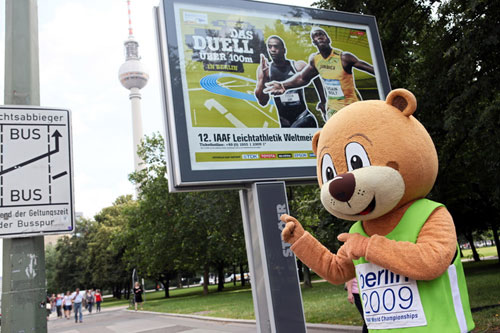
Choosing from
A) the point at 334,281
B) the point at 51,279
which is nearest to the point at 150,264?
the point at 334,281

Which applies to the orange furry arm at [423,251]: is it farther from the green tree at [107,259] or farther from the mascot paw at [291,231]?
the green tree at [107,259]

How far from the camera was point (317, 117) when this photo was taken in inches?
270

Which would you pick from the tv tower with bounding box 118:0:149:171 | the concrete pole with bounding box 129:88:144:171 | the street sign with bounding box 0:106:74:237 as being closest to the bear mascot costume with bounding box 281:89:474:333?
the street sign with bounding box 0:106:74:237

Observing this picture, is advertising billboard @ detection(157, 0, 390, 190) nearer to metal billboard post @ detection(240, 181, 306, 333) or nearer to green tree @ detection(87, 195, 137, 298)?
metal billboard post @ detection(240, 181, 306, 333)

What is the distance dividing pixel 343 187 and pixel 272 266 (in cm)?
306

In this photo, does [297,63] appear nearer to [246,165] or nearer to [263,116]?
[263,116]

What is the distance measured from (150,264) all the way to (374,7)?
25.1 metres

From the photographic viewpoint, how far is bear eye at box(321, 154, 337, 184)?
3279mm

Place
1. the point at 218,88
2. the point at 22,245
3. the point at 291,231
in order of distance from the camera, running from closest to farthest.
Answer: the point at 22,245, the point at 291,231, the point at 218,88

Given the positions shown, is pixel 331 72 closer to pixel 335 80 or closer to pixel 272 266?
pixel 335 80

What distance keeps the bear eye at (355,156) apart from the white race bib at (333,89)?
4.05 m

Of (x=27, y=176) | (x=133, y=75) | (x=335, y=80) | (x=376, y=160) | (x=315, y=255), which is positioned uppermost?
(x=133, y=75)

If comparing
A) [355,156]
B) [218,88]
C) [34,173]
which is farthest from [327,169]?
[218,88]

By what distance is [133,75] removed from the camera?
100m
